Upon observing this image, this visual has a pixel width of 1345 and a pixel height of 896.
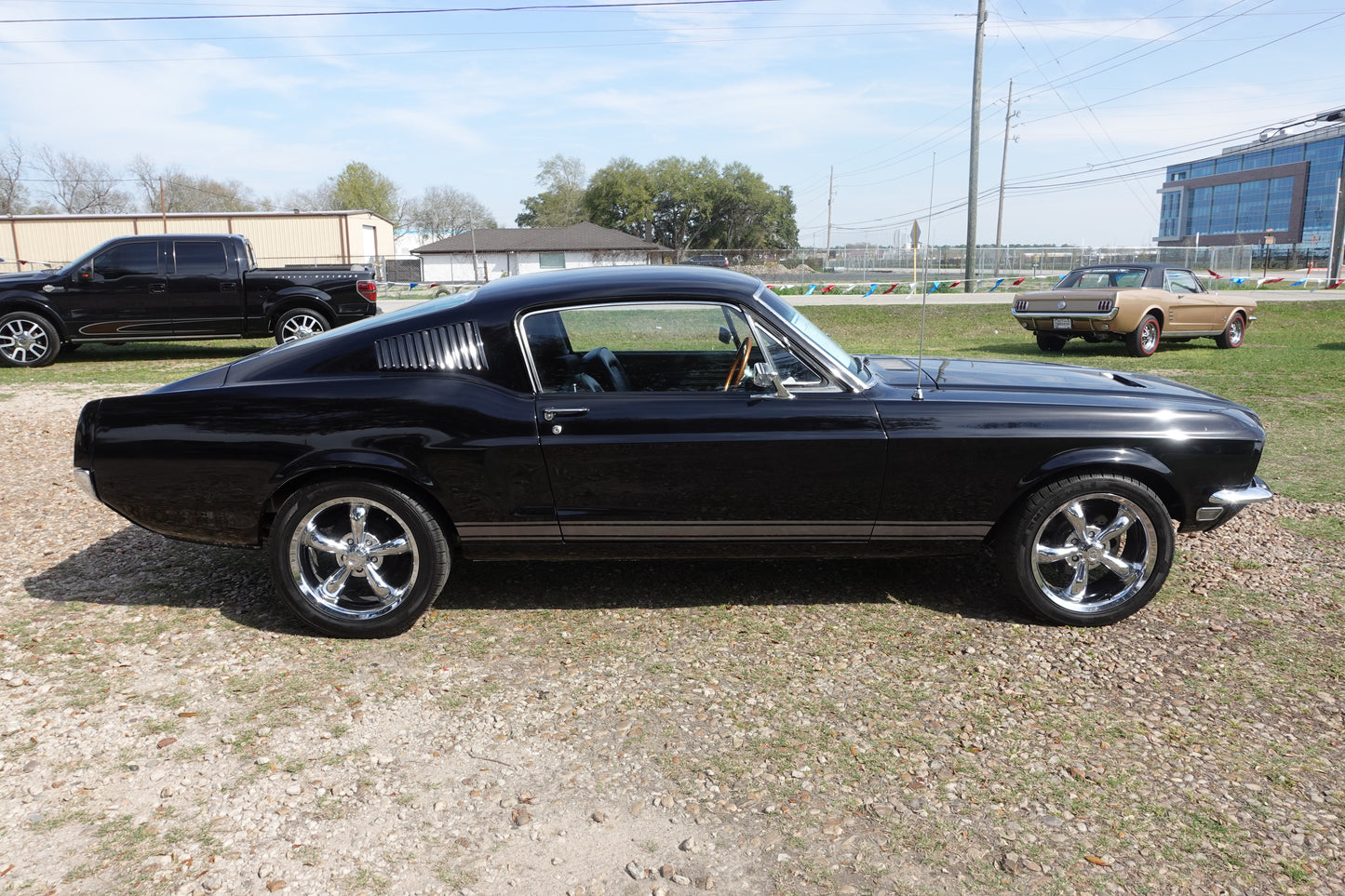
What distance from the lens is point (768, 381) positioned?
13.1ft

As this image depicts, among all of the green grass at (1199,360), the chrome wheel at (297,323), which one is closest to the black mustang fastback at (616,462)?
the green grass at (1199,360)

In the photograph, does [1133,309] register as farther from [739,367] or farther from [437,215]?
[437,215]

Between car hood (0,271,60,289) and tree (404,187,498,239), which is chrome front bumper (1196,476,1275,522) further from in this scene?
tree (404,187,498,239)

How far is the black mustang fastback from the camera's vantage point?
394cm

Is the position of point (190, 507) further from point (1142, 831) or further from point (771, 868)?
point (1142, 831)

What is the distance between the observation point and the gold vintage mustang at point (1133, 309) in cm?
1398

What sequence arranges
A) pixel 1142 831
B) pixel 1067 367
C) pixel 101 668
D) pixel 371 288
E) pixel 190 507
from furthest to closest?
pixel 371 288 → pixel 1067 367 → pixel 190 507 → pixel 101 668 → pixel 1142 831

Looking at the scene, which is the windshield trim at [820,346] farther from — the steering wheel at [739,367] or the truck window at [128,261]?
the truck window at [128,261]

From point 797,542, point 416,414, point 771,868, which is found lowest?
point 771,868

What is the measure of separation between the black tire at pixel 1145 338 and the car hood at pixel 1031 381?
1033cm

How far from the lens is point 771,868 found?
8.37 feet

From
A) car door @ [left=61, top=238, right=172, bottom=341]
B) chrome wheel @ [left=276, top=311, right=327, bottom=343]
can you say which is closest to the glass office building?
chrome wheel @ [left=276, top=311, right=327, bottom=343]

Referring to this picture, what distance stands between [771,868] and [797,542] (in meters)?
1.73

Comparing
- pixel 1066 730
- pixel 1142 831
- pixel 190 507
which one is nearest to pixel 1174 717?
pixel 1066 730
